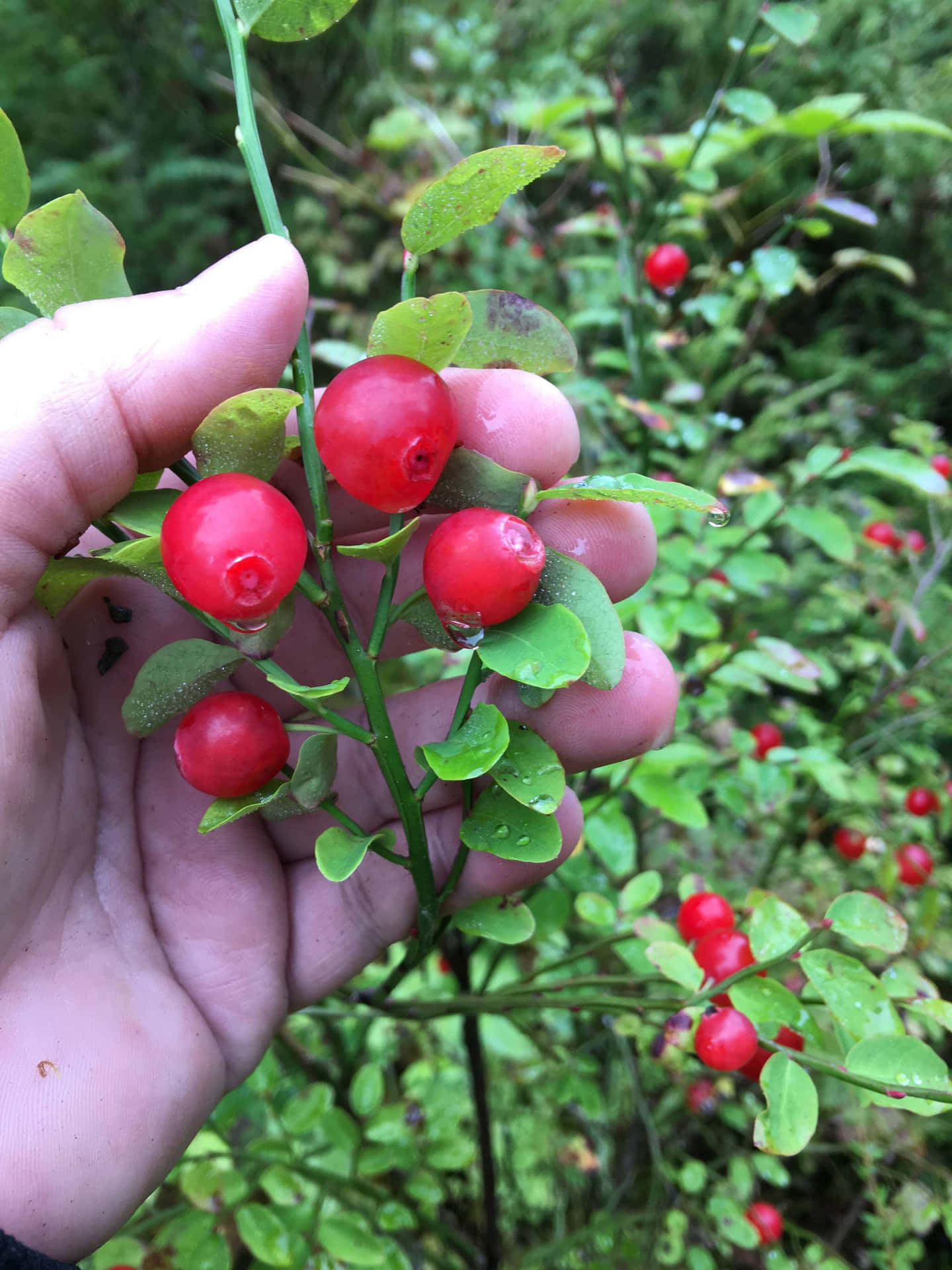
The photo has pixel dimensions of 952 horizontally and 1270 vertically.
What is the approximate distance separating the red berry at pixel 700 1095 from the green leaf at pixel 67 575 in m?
1.31

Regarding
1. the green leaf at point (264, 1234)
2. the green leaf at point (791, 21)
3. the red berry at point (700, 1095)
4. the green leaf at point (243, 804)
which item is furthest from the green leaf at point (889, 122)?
the green leaf at point (264, 1234)

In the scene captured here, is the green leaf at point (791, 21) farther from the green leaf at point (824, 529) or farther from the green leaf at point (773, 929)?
the green leaf at point (773, 929)

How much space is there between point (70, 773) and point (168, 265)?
2819 mm

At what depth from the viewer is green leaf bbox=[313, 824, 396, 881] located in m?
0.61

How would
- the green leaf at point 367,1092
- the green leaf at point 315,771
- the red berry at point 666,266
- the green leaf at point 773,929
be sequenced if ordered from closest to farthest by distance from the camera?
the green leaf at point 315,771 < the green leaf at point 773,929 < the green leaf at point 367,1092 < the red berry at point 666,266

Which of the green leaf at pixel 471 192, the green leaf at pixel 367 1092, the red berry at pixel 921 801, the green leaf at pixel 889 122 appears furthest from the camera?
the red berry at pixel 921 801

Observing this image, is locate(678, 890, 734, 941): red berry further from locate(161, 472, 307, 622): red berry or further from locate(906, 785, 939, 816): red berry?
locate(906, 785, 939, 816): red berry

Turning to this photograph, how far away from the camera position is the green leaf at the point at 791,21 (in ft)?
3.78

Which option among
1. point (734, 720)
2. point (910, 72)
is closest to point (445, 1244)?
point (734, 720)

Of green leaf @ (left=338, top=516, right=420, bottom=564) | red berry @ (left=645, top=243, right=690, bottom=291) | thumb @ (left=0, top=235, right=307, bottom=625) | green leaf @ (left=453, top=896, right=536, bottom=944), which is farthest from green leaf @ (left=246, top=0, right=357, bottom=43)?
red berry @ (left=645, top=243, right=690, bottom=291)

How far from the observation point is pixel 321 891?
3.44 ft

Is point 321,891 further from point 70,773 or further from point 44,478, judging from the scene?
point 44,478

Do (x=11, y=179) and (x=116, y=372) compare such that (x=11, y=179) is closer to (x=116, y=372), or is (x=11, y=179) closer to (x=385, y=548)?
(x=116, y=372)

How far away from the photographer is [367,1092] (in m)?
1.11
